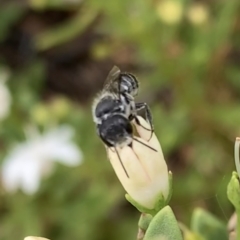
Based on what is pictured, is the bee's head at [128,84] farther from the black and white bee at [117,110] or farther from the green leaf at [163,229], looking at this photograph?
the green leaf at [163,229]

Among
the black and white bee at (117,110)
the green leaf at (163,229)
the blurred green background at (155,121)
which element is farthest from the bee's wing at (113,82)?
the blurred green background at (155,121)

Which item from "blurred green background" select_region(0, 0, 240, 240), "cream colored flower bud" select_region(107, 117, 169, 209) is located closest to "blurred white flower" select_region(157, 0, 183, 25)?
"blurred green background" select_region(0, 0, 240, 240)

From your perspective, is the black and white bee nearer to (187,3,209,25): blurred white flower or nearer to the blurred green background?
the blurred green background

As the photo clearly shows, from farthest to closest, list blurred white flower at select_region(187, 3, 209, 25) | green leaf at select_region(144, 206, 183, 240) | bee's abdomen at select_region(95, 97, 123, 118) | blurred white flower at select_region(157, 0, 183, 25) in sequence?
blurred white flower at select_region(187, 3, 209, 25), blurred white flower at select_region(157, 0, 183, 25), bee's abdomen at select_region(95, 97, 123, 118), green leaf at select_region(144, 206, 183, 240)

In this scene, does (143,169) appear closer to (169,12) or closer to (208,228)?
(208,228)

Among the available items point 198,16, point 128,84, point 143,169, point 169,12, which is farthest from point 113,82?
point 198,16

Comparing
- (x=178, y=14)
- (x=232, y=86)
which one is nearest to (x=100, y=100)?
(x=178, y=14)
